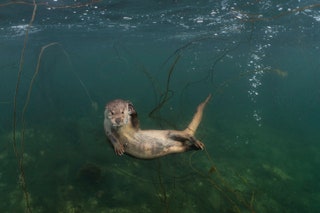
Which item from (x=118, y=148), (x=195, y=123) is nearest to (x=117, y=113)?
(x=118, y=148)

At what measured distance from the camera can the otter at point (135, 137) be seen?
15.6ft

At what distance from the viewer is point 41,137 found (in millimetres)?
18844

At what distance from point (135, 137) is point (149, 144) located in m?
0.28

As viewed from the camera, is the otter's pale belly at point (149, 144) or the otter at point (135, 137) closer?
the otter at point (135, 137)

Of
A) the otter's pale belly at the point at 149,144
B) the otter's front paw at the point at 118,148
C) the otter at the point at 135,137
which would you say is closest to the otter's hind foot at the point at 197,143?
the otter at the point at 135,137

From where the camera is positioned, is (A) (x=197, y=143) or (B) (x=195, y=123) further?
(B) (x=195, y=123)

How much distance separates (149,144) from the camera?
5.17 metres

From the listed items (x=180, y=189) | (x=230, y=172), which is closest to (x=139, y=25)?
(x=230, y=172)

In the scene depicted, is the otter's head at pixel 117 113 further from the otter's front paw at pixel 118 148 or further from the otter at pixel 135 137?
the otter's front paw at pixel 118 148

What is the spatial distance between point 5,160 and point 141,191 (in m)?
8.26

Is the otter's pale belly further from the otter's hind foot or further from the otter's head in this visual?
the otter's head

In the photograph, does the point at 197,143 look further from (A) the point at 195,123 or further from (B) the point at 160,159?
(B) the point at 160,159

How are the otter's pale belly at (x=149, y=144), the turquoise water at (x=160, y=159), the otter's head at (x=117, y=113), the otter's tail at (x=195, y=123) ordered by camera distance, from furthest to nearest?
1. the turquoise water at (x=160, y=159)
2. the otter's tail at (x=195, y=123)
3. the otter's pale belly at (x=149, y=144)
4. the otter's head at (x=117, y=113)

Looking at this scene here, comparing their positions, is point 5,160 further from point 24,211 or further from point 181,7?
point 181,7
